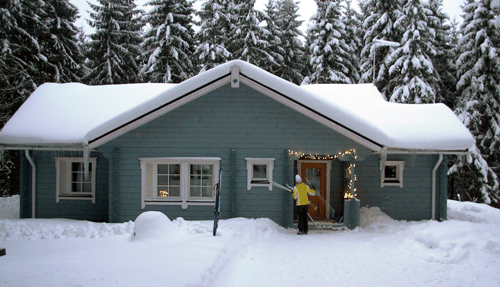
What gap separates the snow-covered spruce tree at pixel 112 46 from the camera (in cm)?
2416

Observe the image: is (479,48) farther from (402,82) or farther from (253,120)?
(253,120)

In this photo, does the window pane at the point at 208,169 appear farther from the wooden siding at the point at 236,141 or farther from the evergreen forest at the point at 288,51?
the evergreen forest at the point at 288,51

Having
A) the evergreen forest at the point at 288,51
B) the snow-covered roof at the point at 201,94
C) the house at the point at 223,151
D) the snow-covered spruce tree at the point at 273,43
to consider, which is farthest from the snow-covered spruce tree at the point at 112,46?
the house at the point at 223,151

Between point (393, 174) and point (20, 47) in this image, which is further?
point (20, 47)

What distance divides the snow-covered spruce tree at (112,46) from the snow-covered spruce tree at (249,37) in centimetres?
714

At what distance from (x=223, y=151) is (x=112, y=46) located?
59.4 ft

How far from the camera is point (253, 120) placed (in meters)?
10.2

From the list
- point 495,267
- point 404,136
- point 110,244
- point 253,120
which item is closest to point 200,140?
point 253,120

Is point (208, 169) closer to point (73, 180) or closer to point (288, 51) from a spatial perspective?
point (73, 180)

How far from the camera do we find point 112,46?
24.5m

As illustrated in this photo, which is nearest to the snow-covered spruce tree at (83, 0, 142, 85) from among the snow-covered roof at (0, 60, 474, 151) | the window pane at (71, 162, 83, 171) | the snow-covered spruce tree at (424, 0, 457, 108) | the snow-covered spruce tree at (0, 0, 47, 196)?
the snow-covered spruce tree at (0, 0, 47, 196)

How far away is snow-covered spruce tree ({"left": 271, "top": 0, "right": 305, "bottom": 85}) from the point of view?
26.6 metres

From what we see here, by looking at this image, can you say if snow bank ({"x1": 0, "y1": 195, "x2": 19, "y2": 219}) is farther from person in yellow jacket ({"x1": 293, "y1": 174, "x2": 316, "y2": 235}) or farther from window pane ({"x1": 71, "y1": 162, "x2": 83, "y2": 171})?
person in yellow jacket ({"x1": 293, "y1": 174, "x2": 316, "y2": 235})

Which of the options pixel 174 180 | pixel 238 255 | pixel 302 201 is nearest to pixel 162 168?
pixel 174 180
